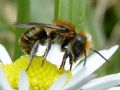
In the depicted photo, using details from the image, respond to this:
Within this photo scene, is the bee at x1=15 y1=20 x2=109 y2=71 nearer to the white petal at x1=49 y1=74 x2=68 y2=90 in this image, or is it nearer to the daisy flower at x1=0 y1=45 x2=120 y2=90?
the daisy flower at x1=0 y1=45 x2=120 y2=90

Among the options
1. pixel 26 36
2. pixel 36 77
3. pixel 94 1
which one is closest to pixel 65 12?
pixel 26 36

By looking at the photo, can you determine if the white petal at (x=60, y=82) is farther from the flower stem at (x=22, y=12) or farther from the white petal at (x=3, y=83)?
the flower stem at (x=22, y=12)

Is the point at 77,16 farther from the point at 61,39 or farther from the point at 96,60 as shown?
the point at 61,39

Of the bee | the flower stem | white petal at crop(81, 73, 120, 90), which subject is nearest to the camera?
white petal at crop(81, 73, 120, 90)

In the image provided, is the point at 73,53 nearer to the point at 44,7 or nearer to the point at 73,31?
the point at 73,31

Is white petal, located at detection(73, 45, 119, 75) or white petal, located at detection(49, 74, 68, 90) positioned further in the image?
white petal, located at detection(73, 45, 119, 75)

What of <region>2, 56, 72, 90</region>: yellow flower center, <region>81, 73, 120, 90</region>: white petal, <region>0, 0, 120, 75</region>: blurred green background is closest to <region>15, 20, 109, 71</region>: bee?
<region>2, 56, 72, 90</region>: yellow flower center
